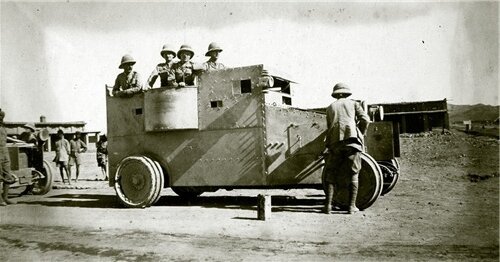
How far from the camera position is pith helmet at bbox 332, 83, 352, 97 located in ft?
20.7

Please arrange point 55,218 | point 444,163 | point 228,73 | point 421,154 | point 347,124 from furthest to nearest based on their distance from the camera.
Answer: point 421,154 → point 444,163 → point 228,73 → point 55,218 → point 347,124

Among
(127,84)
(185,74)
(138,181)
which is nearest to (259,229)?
(138,181)

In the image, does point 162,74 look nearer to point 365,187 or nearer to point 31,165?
point 365,187

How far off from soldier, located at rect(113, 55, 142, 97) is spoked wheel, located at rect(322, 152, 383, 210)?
3.92 metres

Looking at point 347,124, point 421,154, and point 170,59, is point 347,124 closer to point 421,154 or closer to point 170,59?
point 170,59

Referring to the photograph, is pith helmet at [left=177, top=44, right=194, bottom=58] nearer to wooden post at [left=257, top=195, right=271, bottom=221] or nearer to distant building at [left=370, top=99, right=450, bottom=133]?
wooden post at [left=257, top=195, right=271, bottom=221]

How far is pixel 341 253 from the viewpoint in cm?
386

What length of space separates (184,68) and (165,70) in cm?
39

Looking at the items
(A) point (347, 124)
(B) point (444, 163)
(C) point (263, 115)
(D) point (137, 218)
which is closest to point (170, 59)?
(C) point (263, 115)

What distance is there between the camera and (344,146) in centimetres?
599

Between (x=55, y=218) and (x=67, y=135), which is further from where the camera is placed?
(x=67, y=135)

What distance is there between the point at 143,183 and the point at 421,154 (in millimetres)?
12113

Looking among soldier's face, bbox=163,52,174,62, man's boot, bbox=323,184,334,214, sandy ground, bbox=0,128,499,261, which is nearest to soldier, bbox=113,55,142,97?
soldier's face, bbox=163,52,174,62

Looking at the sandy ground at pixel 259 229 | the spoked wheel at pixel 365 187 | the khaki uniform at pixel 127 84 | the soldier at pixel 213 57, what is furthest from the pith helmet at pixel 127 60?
the spoked wheel at pixel 365 187
